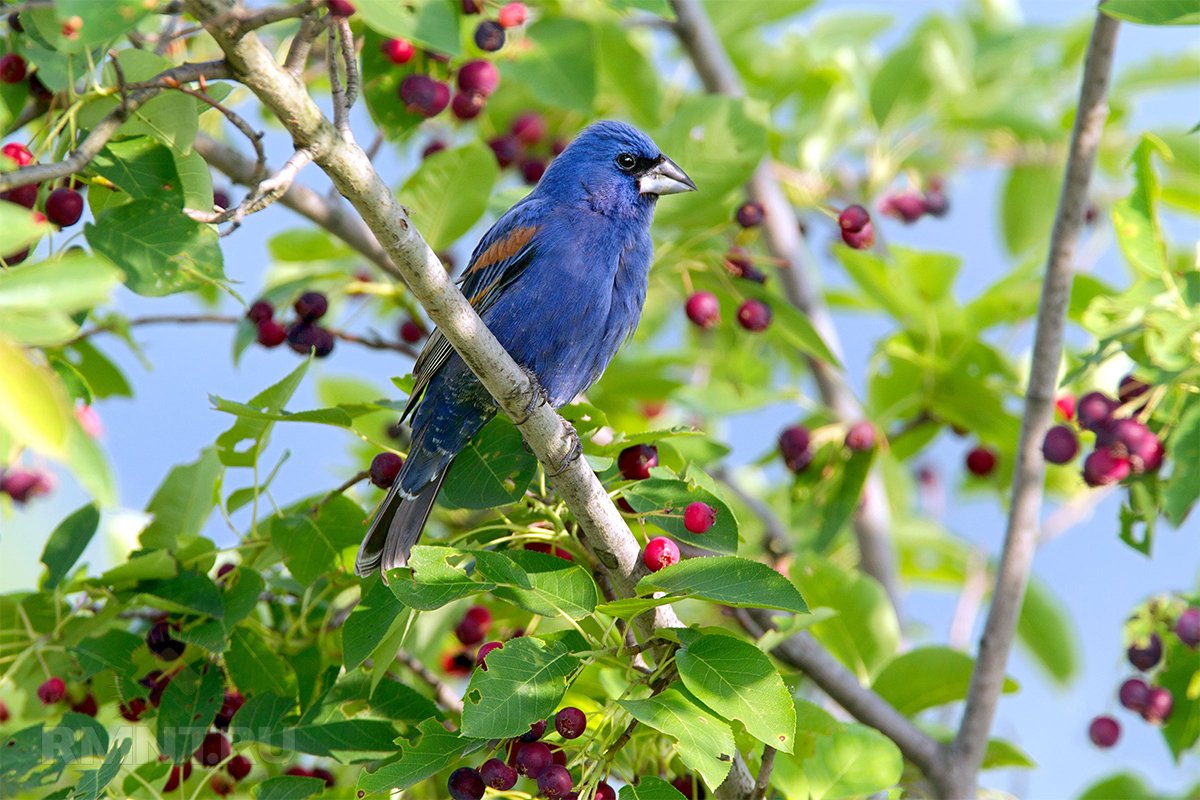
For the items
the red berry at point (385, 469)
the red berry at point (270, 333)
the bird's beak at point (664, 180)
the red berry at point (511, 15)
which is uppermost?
the red berry at point (511, 15)

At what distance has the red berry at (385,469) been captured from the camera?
11.1ft

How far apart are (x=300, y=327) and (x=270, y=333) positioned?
10cm

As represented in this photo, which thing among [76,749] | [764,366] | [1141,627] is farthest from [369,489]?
[1141,627]

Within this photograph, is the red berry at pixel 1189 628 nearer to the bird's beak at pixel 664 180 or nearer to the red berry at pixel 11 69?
the bird's beak at pixel 664 180

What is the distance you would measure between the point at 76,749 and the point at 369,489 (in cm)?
163

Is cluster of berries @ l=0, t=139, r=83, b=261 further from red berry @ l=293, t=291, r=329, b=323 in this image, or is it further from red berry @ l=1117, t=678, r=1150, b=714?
red berry @ l=1117, t=678, r=1150, b=714

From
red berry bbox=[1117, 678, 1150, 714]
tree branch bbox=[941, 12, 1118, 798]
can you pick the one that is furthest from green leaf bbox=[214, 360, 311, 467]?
red berry bbox=[1117, 678, 1150, 714]

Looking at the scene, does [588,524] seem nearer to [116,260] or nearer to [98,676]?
[116,260]

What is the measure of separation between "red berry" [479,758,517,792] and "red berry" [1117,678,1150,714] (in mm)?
2158

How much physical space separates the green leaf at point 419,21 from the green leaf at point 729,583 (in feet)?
3.87

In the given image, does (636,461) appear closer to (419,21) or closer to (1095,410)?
(419,21)

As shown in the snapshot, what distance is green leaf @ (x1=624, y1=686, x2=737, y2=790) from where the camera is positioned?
2.35 meters

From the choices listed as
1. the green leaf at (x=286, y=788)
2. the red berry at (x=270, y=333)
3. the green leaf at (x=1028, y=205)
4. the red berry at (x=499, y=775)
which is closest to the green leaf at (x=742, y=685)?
the red berry at (x=499, y=775)

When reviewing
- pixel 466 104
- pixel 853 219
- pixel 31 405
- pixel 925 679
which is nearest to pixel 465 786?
pixel 31 405
